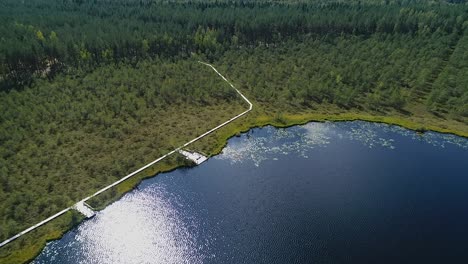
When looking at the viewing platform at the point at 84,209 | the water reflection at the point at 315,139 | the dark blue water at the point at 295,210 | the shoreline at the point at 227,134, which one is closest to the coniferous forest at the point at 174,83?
the shoreline at the point at 227,134

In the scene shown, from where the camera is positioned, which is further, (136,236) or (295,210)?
(295,210)

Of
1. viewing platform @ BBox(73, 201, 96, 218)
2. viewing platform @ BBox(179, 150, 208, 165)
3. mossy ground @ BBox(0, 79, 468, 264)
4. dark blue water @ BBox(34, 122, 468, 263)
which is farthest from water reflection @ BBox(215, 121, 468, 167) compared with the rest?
viewing platform @ BBox(73, 201, 96, 218)

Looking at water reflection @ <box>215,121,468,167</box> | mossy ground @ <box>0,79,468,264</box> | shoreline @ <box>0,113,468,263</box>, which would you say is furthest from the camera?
water reflection @ <box>215,121,468,167</box>

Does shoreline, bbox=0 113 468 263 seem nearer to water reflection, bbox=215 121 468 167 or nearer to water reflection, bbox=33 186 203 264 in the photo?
water reflection, bbox=33 186 203 264

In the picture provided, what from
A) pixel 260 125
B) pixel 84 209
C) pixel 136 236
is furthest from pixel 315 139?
pixel 84 209

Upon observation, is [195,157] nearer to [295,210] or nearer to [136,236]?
[136,236]
